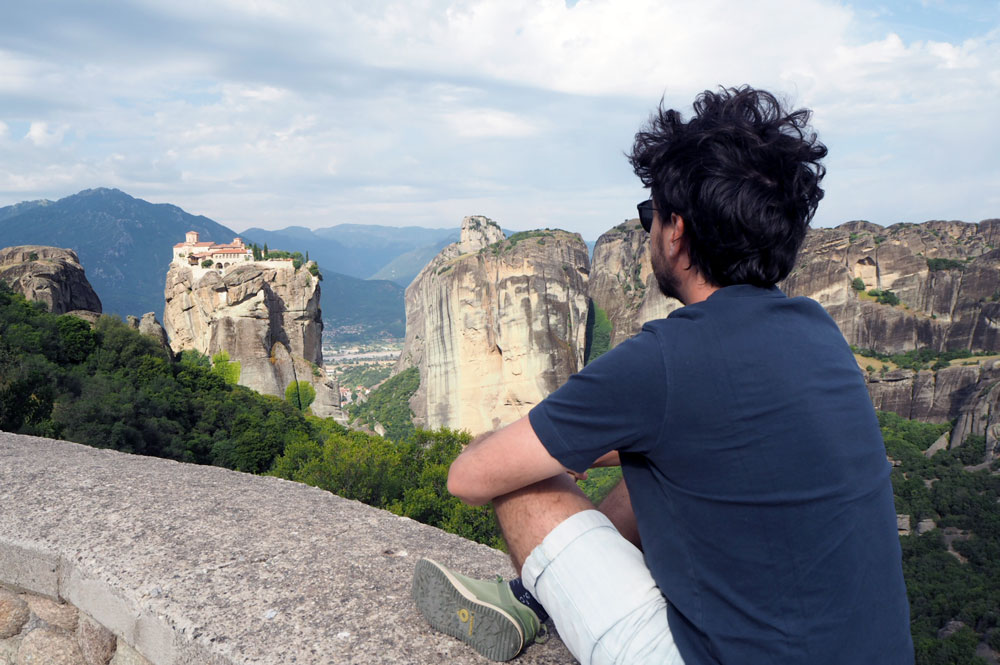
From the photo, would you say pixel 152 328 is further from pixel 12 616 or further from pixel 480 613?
pixel 480 613

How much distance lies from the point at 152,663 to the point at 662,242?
2.78 m

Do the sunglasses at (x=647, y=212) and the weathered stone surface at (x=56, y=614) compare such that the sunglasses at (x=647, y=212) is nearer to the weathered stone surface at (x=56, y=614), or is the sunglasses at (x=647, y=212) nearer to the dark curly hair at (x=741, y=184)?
A: the dark curly hair at (x=741, y=184)

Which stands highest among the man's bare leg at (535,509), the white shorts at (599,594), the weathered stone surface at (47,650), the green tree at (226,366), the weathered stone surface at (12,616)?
the man's bare leg at (535,509)

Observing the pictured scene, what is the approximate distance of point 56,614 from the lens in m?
3.19

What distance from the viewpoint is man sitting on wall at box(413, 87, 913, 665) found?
165 cm

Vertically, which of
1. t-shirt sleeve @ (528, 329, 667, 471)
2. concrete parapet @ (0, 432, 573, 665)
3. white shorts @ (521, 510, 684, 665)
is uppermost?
t-shirt sleeve @ (528, 329, 667, 471)

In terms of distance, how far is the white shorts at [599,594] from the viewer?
1.93 metres

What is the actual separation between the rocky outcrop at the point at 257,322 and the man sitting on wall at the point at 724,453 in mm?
38832

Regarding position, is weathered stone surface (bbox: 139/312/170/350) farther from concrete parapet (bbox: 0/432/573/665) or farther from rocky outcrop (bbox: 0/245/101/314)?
concrete parapet (bbox: 0/432/573/665)

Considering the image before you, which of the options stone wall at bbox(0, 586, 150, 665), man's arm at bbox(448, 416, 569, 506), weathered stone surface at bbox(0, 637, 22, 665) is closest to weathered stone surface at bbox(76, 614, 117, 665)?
stone wall at bbox(0, 586, 150, 665)

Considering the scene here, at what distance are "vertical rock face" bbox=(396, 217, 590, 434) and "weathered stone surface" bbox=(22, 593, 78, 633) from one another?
157 ft

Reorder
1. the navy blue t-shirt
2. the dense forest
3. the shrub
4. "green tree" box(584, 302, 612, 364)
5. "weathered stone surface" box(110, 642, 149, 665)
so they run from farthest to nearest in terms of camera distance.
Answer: "green tree" box(584, 302, 612, 364)
the shrub
the dense forest
"weathered stone surface" box(110, 642, 149, 665)
the navy blue t-shirt

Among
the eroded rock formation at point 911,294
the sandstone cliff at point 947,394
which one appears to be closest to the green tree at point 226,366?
the eroded rock formation at point 911,294

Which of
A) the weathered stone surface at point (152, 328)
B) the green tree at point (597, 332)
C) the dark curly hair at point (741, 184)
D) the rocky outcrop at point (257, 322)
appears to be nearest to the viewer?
the dark curly hair at point (741, 184)
